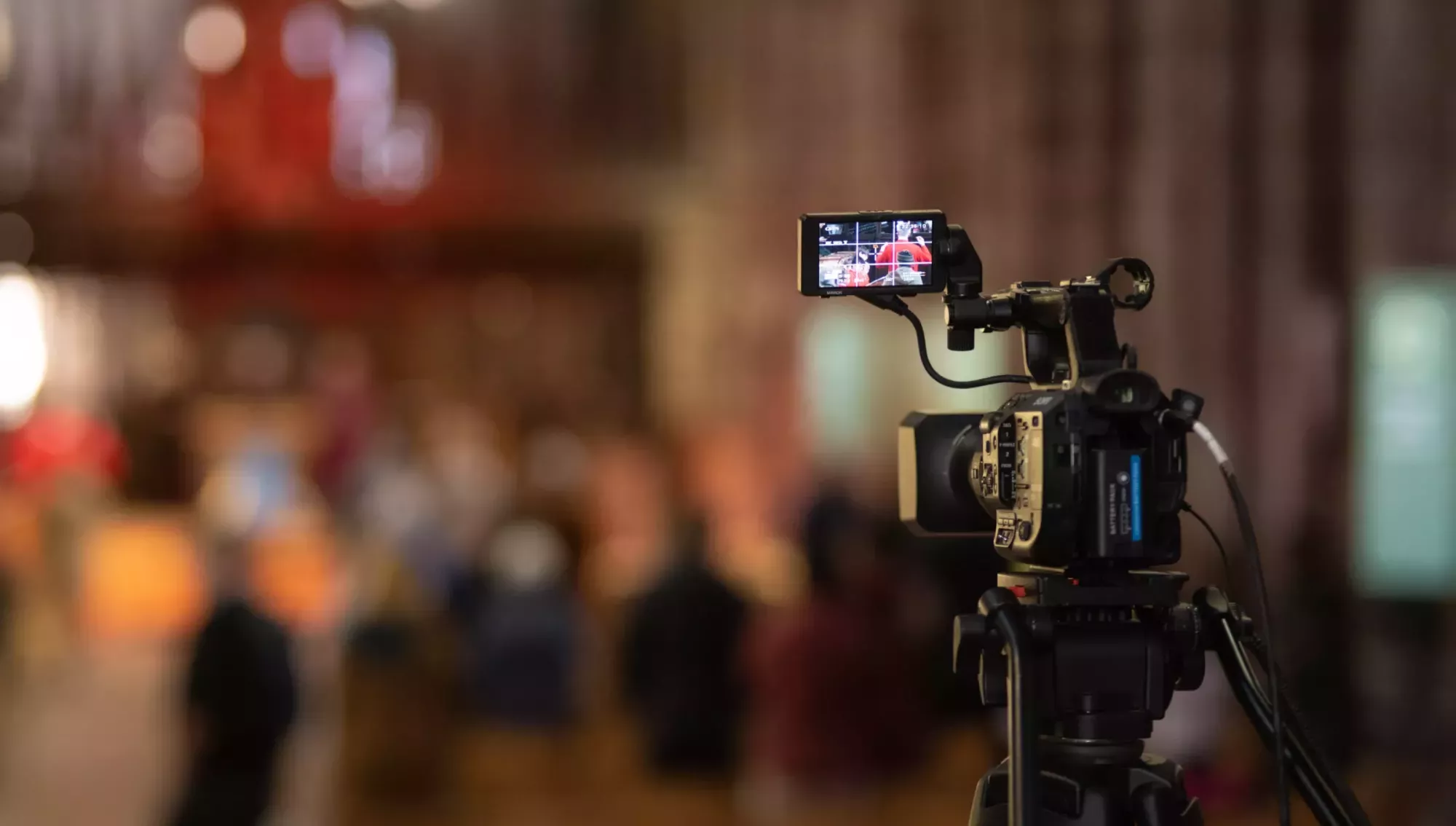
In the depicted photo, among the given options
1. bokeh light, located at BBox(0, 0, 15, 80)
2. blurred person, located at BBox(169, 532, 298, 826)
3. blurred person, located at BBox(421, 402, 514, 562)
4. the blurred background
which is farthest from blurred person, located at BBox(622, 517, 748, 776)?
bokeh light, located at BBox(0, 0, 15, 80)

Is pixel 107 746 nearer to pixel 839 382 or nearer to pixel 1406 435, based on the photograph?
pixel 839 382

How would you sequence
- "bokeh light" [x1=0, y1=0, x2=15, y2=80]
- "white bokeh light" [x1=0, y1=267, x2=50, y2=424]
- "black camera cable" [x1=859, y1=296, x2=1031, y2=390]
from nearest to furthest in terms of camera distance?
"black camera cable" [x1=859, y1=296, x2=1031, y2=390] → "bokeh light" [x1=0, y1=0, x2=15, y2=80] → "white bokeh light" [x1=0, y1=267, x2=50, y2=424]

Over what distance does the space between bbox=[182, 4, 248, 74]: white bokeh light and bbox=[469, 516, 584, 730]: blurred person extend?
6169 mm

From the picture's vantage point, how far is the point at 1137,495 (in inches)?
65.4

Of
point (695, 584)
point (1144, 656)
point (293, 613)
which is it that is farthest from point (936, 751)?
point (293, 613)

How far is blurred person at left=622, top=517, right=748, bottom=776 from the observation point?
676 cm

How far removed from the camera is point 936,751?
267 inches

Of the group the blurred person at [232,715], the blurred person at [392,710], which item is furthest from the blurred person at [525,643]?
the blurred person at [232,715]

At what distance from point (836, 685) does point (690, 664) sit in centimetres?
100

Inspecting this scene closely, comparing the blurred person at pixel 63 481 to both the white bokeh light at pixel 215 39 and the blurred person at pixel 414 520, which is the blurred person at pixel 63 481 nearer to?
the blurred person at pixel 414 520

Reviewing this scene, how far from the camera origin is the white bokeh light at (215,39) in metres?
12.0

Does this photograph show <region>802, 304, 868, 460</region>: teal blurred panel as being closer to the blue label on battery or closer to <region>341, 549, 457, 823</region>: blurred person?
<region>341, 549, 457, 823</region>: blurred person

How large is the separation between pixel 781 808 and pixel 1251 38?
3.78 metres

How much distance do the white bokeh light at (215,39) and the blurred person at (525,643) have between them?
243 inches
